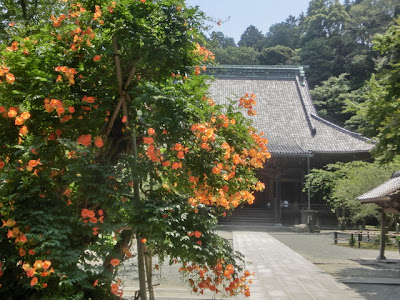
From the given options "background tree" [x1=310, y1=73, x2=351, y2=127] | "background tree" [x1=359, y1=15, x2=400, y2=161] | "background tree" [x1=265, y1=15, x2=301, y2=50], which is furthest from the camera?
"background tree" [x1=265, y1=15, x2=301, y2=50]

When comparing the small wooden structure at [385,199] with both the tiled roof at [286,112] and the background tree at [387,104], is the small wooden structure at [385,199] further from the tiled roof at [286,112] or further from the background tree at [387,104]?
the tiled roof at [286,112]

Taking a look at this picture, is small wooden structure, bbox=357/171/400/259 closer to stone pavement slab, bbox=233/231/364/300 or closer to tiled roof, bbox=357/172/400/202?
tiled roof, bbox=357/172/400/202

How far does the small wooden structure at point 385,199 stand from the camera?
928cm

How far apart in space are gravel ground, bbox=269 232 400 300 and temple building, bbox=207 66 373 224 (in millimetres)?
7789

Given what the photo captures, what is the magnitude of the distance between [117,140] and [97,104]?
0.48 meters

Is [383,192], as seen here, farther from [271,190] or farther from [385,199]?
[271,190]

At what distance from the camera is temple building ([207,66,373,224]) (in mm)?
23672

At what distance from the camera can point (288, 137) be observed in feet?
82.3

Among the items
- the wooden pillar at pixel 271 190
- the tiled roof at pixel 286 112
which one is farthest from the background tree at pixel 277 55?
the wooden pillar at pixel 271 190

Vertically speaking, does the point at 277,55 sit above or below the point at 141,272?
above

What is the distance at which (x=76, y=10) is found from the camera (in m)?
3.08

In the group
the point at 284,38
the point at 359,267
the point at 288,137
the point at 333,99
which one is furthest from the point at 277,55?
the point at 359,267

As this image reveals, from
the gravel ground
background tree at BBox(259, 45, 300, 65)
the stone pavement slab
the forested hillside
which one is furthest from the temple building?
background tree at BBox(259, 45, 300, 65)

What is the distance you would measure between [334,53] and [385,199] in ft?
129
